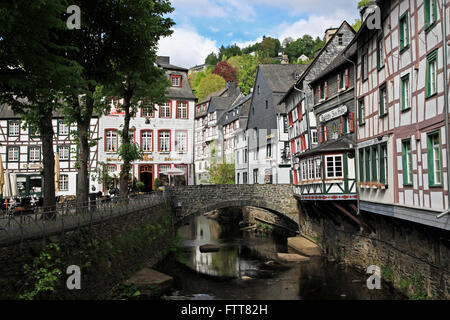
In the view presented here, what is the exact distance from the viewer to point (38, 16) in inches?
365

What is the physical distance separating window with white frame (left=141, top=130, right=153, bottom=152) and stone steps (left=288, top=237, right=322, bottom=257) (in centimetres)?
1661

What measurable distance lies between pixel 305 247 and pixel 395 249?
405 inches

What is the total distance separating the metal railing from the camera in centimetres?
1049

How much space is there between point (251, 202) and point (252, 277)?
40.6 feet

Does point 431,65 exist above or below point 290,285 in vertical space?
above

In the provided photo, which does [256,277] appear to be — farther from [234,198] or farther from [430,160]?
[234,198]

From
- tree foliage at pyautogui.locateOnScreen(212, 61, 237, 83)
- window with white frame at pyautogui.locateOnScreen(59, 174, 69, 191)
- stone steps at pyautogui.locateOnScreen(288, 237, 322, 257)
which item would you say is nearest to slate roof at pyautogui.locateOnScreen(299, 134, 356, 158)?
stone steps at pyautogui.locateOnScreen(288, 237, 322, 257)

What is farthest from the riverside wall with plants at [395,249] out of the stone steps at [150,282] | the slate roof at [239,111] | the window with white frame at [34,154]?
the slate roof at [239,111]

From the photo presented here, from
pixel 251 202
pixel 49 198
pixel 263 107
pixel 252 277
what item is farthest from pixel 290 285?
pixel 263 107

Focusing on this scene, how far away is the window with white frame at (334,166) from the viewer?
2223cm

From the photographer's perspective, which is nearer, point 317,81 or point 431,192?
point 431,192

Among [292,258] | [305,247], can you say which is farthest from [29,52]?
[305,247]
